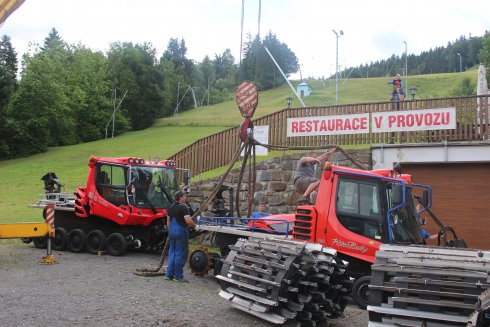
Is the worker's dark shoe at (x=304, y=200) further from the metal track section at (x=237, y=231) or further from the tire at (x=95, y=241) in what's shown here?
the tire at (x=95, y=241)

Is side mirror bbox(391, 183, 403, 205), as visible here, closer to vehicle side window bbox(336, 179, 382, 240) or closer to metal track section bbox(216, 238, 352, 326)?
vehicle side window bbox(336, 179, 382, 240)

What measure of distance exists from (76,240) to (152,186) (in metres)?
2.56

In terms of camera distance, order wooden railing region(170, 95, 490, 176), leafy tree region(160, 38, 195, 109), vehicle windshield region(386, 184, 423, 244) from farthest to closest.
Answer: leafy tree region(160, 38, 195, 109) < wooden railing region(170, 95, 490, 176) < vehicle windshield region(386, 184, 423, 244)

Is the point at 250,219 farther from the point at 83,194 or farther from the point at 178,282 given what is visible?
the point at 83,194

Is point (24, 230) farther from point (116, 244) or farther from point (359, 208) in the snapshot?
point (359, 208)

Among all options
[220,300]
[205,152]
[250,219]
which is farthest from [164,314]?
[205,152]

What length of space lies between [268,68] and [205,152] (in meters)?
96.9

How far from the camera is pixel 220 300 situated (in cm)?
897

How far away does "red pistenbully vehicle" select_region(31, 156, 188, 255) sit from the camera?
1429 centimetres

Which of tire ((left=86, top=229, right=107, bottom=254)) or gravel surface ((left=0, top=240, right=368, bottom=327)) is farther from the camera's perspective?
tire ((left=86, top=229, right=107, bottom=254))

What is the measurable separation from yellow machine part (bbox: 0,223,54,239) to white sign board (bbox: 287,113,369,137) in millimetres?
7766

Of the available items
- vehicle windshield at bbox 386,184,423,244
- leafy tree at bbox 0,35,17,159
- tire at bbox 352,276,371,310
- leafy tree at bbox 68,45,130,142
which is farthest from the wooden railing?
leafy tree at bbox 68,45,130,142

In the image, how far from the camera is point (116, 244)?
14.1m

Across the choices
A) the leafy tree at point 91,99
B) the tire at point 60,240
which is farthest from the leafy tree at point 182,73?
the tire at point 60,240
